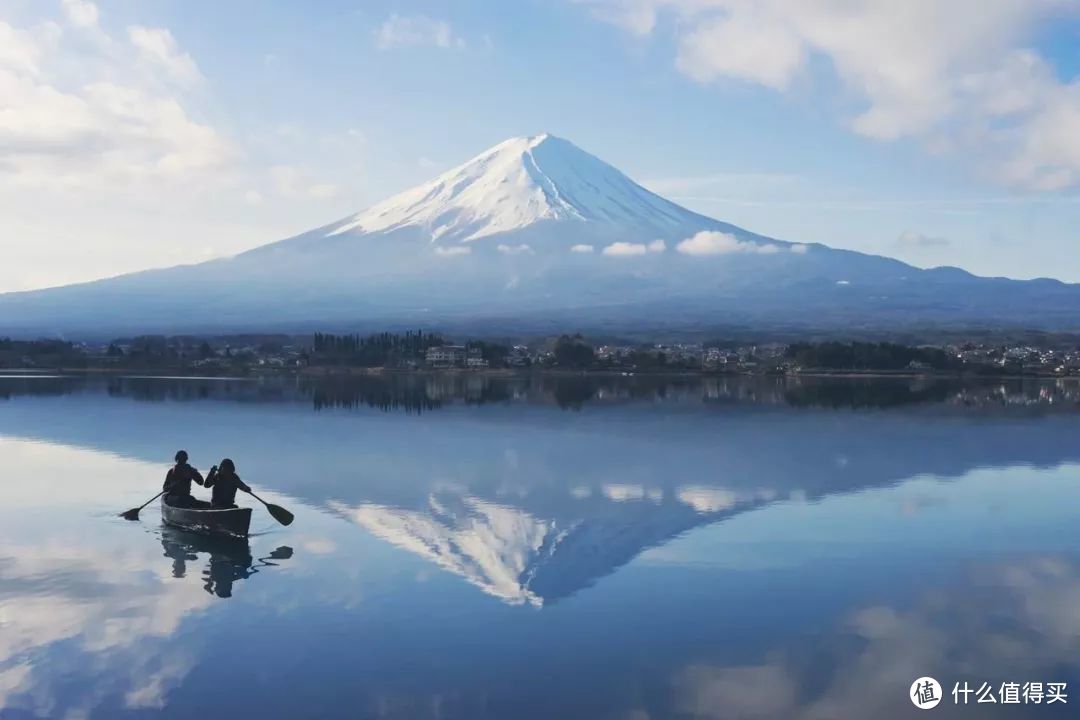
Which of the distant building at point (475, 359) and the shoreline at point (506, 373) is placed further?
the distant building at point (475, 359)

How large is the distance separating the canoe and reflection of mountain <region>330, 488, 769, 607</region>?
127cm

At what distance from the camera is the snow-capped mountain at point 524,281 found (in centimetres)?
10719

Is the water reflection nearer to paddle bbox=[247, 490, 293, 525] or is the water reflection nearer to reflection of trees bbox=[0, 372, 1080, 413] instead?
paddle bbox=[247, 490, 293, 525]

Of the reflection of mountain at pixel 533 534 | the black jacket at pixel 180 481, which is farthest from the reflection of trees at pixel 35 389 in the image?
the reflection of mountain at pixel 533 534

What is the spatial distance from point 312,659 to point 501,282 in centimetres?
11231

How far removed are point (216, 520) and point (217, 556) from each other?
0.70 meters

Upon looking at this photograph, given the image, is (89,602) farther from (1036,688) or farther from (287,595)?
(1036,688)

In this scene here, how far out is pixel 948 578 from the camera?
30.9ft

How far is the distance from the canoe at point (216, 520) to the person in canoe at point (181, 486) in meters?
0.30

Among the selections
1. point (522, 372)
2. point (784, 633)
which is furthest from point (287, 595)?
point (522, 372)

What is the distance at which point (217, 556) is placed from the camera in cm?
1022

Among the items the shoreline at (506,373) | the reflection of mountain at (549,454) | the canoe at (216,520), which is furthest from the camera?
the shoreline at (506,373)

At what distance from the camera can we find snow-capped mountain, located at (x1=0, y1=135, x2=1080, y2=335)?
107188 mm

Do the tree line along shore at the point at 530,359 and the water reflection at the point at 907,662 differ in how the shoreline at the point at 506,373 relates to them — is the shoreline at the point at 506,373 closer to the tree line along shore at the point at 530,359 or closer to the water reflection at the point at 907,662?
the tree line along shore at the point at 530,359
